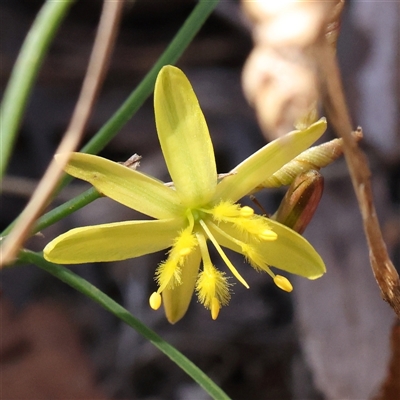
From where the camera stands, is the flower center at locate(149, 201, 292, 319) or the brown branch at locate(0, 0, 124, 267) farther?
the flower center at locate(149, 201, 292, 319)

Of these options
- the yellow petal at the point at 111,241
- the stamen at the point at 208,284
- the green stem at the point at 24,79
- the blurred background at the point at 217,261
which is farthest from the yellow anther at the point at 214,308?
the blurred background at the point at 217,261

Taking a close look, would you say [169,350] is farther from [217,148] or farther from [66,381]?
[217,148]

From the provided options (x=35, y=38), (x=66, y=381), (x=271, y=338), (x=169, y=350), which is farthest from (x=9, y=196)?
(x=35, y=38)

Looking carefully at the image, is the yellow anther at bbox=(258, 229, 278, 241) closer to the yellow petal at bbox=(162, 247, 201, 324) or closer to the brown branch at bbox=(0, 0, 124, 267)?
the yellow petal at bbox=(162, 247, 201, 324)

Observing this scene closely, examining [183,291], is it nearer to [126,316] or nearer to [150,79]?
[126,316]

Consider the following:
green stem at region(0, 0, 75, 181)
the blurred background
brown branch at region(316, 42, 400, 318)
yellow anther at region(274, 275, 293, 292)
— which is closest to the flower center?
yellow anther at region(274, 275, 293, 292)

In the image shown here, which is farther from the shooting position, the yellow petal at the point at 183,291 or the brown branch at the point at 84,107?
the yellow petal at the point at 183,291

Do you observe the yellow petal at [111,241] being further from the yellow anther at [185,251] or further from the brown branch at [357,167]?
the brown branch at [357,167]
